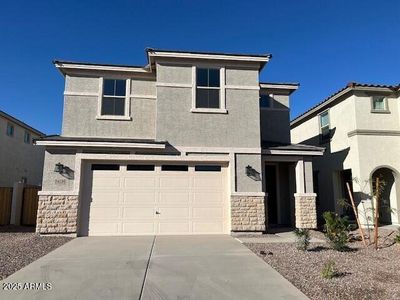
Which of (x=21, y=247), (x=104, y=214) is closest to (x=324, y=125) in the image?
(x=104, y=214)

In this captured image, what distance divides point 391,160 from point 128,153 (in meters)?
11.4

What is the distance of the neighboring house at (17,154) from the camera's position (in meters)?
19.9

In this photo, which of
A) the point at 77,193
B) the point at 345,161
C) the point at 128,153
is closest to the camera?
the point at 77,193

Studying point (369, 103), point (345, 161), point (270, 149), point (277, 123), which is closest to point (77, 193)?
point (270, 149)

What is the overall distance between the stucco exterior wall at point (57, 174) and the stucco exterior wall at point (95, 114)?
4.13 ft

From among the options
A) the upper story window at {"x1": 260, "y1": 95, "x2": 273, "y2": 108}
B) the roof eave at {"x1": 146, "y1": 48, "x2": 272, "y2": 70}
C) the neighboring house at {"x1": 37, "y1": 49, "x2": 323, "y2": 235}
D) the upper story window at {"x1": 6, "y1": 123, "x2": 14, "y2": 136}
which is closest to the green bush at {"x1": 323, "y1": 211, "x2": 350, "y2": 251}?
the neighboring house at {"x1": 37, "y1": 49, "x2": 323, "y2": 235}

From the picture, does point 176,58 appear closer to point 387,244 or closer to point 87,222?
point 87,222

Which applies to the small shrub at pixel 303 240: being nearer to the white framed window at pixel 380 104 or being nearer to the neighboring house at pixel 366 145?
the neighboring house at pixel 366 145

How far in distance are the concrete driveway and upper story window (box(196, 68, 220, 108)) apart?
18.0 feet

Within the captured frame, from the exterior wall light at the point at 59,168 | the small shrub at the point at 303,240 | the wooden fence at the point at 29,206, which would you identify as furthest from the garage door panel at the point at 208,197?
the wooden fence at the point at 29,206

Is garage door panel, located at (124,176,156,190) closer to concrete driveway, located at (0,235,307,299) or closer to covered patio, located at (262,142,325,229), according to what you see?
concrete driveway, located at (0,235,307,299)

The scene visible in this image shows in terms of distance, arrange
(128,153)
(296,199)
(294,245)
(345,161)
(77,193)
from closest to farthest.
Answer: (294,245) → (77,193) → (128,153) → (296,199) → (345,161)

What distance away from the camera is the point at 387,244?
9.69 m

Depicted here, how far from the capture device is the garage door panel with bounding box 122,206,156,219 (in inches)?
432
